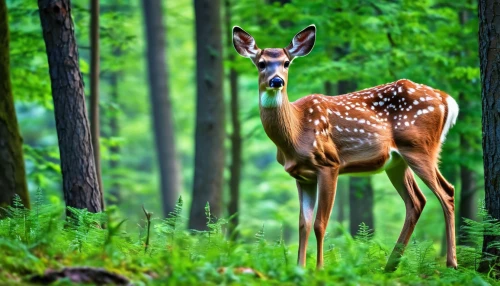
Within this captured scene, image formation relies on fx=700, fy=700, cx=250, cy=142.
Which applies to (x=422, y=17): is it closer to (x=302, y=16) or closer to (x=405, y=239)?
(x=302, y=16)

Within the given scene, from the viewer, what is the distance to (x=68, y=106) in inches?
278

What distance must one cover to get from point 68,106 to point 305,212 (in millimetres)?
2620

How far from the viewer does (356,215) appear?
13.4 meters

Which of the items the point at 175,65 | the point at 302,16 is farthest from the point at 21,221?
the point at 175,65

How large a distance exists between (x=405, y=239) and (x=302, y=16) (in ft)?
13.6

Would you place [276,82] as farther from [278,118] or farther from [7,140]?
[7,140]

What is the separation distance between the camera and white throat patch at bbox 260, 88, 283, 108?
689 cm

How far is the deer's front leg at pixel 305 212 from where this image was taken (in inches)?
262

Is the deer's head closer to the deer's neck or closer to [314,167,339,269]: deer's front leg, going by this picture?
the deer's neck

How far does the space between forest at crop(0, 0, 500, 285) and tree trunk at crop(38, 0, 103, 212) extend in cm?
1

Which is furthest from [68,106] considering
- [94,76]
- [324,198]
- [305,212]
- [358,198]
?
[358,198]

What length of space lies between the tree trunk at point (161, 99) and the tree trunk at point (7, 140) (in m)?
11.3

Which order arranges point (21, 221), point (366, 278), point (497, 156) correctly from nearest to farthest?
1. point (366, 278)
2. point (21, 221)
3. point (497, 156)

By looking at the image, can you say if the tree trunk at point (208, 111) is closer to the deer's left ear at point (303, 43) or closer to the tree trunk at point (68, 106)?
the deer's left ear at point (303, 43)
